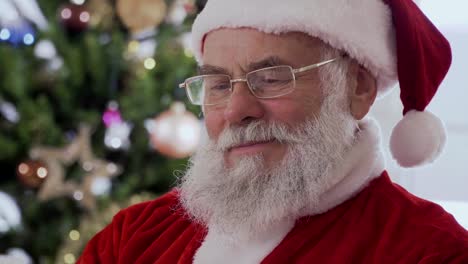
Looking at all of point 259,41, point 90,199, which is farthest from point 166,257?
point 90,199

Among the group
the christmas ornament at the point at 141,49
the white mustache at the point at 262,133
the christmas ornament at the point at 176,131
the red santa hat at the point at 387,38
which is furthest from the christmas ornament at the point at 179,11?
the white mustache at the point at 262,133

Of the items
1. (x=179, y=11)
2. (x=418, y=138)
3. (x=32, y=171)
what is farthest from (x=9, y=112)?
(x=418, y=138)

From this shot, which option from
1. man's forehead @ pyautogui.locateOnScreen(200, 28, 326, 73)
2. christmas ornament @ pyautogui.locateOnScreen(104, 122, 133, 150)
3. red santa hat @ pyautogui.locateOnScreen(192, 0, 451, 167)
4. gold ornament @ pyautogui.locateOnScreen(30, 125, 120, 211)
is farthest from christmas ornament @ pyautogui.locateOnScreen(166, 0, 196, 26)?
man's forehead @ pyautogui.locateOnScreen(200, 28, 326, 73)

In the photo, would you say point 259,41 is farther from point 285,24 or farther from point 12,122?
point 12,122

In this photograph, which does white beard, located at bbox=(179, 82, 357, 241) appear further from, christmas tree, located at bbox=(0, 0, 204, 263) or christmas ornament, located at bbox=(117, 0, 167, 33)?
christmas ornament, located at bbox=(117, 0, 167, 33)

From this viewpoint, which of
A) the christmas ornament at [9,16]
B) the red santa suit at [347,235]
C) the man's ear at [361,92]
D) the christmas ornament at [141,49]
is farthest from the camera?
the christmas ornament at [141,49]

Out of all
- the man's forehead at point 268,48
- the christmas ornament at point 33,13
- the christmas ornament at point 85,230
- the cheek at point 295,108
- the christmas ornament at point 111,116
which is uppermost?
the man's forehead at point 268,48

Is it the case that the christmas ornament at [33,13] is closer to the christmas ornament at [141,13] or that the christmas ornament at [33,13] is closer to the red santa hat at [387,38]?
the christmas ornament at [141,13]

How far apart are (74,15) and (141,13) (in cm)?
30

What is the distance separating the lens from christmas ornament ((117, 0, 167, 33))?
3.12 metres

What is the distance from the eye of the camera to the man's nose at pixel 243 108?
1679mm

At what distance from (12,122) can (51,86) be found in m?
0.23

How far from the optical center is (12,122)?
3092mm

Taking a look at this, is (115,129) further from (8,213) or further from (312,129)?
(312,129)
